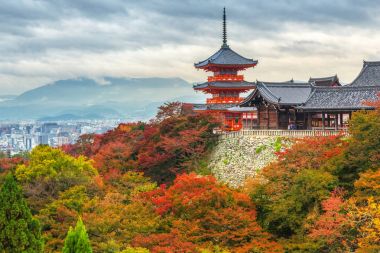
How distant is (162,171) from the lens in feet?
135

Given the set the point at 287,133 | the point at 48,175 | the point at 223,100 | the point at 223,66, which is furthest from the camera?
the point at 223,66

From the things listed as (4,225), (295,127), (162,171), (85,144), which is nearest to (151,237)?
(4,225)

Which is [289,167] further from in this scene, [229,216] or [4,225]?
[4,225]

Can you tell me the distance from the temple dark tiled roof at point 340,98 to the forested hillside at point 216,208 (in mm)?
5717

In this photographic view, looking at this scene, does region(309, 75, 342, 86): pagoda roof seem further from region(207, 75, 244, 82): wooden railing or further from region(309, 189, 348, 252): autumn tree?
region(309, 189, 348, 252): autumn tree

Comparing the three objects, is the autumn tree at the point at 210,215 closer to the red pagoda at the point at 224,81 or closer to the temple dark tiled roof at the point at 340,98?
the temple dark tiled roof at the point at 340,98

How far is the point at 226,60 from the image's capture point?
52594 millimetres

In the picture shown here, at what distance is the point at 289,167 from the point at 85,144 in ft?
121

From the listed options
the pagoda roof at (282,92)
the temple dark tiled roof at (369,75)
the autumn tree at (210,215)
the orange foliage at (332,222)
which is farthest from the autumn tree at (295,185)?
the temple dark tiled roof at (369,75)

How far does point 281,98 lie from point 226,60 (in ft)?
40.2

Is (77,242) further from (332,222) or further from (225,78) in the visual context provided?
(225,78)

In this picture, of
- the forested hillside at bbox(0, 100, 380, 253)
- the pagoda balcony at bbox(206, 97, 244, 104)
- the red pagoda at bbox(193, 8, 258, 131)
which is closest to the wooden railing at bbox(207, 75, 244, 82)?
the red pagoda at bbox(193, 8, 258, 131)

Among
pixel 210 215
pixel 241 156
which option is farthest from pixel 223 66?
pixel 210 215

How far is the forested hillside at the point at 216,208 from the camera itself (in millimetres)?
24109
